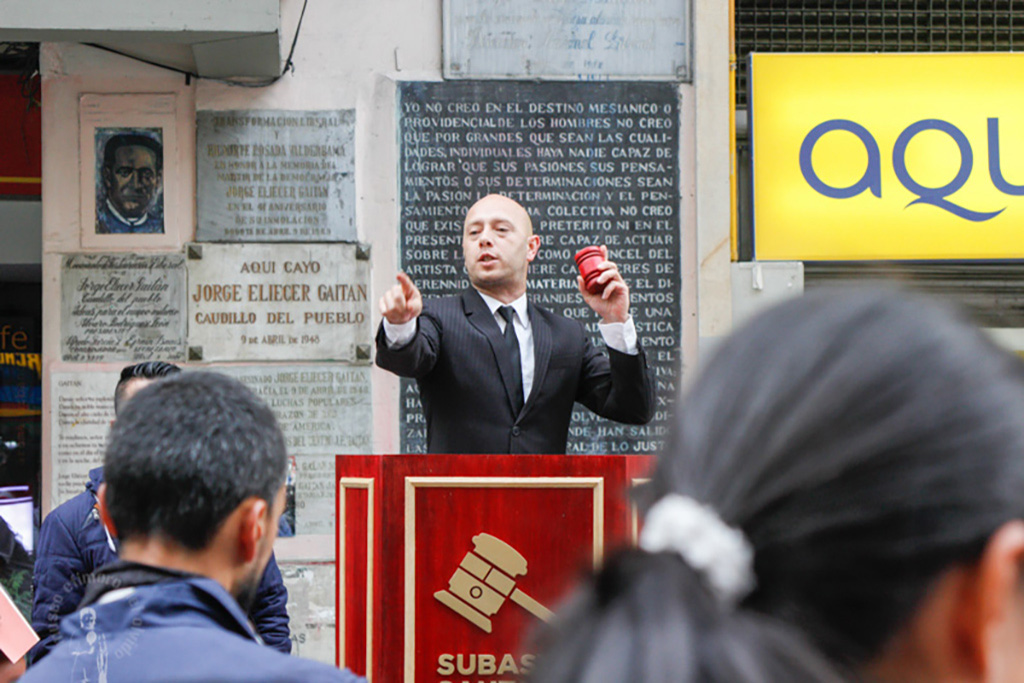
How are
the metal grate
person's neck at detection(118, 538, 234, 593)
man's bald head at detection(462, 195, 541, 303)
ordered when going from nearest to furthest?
person's neck at detection(118, 538, 234, 593) < man's bald head at detection(462, 195, 541, 303) < the metal grate

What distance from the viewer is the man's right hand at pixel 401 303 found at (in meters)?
2.54

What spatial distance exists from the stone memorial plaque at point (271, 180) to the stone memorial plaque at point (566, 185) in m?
0.33

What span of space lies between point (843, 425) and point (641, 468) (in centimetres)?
181

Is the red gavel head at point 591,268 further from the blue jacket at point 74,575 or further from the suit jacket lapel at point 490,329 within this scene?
the blue jacket at point 74,575

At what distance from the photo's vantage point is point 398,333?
8.61ft

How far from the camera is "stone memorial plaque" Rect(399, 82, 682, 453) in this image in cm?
514

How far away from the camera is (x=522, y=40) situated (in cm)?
523

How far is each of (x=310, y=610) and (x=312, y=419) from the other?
901 millimetres

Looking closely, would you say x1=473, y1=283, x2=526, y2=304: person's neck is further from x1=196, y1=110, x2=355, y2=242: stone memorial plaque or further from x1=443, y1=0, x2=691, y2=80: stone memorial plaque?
x1=443, y1=0, x2=691, y2=80: stone memorial plaque

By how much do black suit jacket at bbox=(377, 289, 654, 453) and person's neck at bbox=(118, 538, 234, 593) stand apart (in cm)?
144

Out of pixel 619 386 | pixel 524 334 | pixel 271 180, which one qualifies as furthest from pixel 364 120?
pixel 619 386

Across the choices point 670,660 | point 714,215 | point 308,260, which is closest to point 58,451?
point 308,260

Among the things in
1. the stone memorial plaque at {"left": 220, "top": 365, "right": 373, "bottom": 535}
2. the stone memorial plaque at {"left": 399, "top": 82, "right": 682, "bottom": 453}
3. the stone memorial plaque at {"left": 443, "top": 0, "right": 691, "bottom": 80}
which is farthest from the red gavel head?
the stone memorial plaque at {"left": 443, "top": 0, "right": 691, "bottom": 80}

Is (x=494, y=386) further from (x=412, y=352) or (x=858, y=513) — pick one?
(x=858, y=513)
